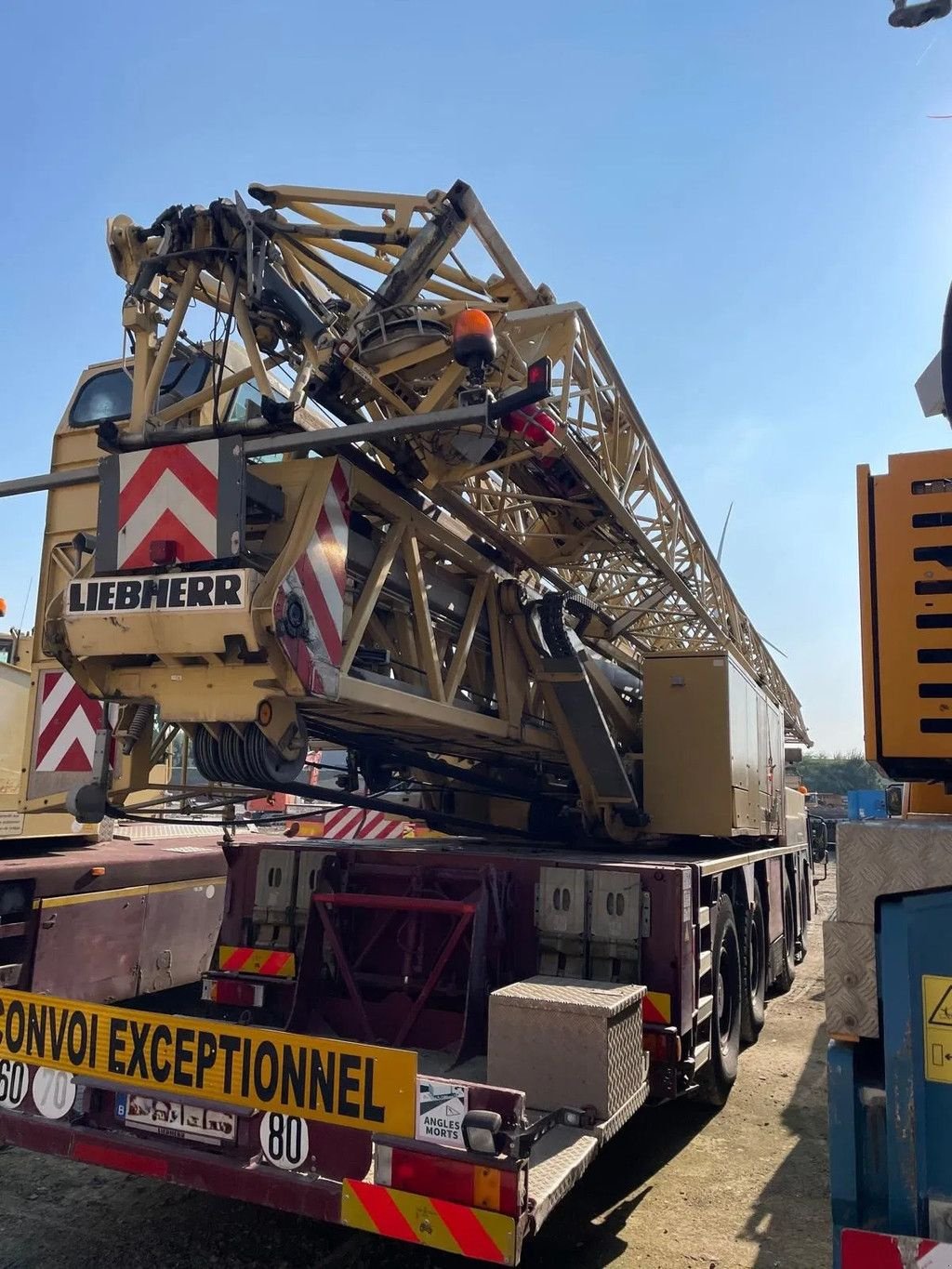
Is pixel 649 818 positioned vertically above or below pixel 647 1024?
above

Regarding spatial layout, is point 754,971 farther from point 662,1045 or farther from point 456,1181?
point 456,1181

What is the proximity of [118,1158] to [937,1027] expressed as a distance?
2768 millimetres

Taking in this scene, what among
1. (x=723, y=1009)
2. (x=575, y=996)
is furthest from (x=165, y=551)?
(x=723, y=1009)

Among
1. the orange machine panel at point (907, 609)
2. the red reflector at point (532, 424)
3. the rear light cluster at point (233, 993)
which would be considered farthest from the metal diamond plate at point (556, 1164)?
the red reflector at point (532, 424)

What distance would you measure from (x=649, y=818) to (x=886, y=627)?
3.75m

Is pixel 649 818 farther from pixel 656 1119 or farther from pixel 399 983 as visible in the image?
pixel 399 983

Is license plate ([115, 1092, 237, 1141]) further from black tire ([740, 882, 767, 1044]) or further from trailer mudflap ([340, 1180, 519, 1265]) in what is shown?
black tire ([740, 882, 767, 1044])

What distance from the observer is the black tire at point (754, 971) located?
6.69 metres

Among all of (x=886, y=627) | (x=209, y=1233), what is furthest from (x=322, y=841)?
(x=886, y=627)

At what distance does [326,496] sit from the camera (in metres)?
3.82

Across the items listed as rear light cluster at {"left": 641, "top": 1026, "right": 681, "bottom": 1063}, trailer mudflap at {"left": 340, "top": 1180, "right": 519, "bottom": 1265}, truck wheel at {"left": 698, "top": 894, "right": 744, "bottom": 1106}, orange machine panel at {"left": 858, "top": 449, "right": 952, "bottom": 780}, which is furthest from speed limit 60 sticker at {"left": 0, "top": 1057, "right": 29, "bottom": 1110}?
truck wheel at {"left": 698, "top": 894, "right": 744, "bottom": 1106}

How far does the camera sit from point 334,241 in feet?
13.5

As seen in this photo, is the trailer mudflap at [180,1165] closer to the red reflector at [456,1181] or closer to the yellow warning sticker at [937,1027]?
the red reflector at [456,1181]

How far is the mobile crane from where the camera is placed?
3168mm
